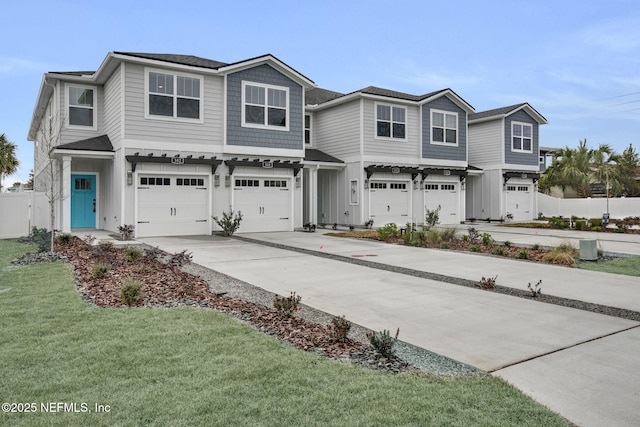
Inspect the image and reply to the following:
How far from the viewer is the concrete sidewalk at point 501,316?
148 inches

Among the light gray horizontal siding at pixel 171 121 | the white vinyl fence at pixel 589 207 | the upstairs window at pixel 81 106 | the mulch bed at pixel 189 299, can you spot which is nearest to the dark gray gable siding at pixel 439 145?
the white vinyl fence at pixel 589 207

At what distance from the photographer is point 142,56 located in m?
15.4

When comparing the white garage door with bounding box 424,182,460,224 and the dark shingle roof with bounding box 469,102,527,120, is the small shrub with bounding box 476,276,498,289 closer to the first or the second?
the white garage door with bounding box 424,182,460,224

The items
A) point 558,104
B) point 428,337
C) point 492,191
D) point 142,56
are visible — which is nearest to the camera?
point 428,337

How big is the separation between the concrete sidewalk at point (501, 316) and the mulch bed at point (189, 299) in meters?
0.77

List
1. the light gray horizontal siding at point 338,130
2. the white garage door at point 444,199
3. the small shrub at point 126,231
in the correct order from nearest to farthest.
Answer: the small shrub at point 126,231 → the light gray horizontal siding at point 338,130 → the white garage door at point 444,199

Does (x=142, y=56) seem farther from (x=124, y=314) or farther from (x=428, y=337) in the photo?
(x=428, y=337)

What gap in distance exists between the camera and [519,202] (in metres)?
28.0

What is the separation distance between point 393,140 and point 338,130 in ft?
9.19

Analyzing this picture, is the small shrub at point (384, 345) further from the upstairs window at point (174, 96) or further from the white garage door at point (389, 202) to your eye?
the white garage door at point (389, 202)

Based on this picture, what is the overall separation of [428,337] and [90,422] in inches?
136

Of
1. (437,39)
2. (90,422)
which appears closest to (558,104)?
(437,39)

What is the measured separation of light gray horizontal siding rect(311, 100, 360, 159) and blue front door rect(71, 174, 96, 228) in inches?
434

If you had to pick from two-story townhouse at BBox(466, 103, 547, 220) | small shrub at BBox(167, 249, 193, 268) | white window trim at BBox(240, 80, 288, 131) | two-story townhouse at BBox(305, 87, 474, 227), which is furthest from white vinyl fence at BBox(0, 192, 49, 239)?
two-story townhouse at BBox(466, 103, 547, 220)
